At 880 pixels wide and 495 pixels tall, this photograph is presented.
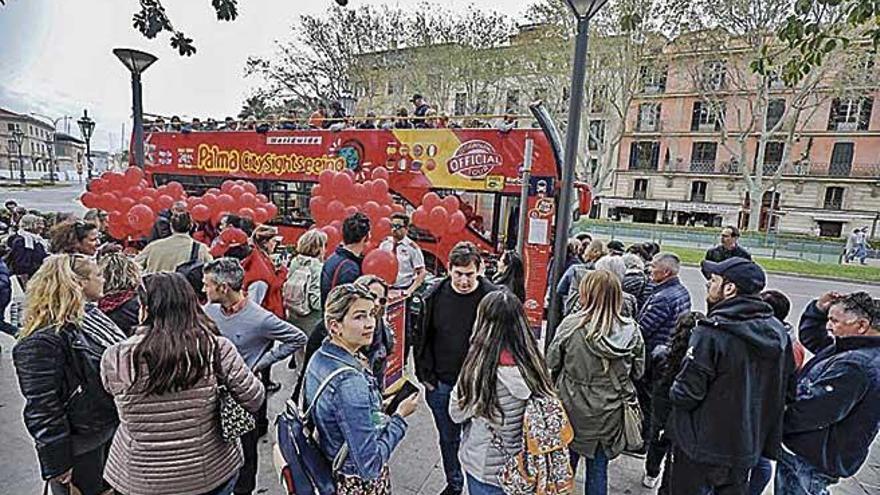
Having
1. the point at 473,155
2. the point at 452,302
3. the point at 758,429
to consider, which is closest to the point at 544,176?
the point at 473,155

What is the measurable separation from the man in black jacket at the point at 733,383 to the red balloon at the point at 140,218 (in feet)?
25.3

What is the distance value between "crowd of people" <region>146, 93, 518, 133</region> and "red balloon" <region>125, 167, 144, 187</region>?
2730mm

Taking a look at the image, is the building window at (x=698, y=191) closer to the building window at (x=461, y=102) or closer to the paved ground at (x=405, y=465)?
the building window at (x=461, y=102)

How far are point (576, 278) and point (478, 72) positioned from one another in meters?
21.7

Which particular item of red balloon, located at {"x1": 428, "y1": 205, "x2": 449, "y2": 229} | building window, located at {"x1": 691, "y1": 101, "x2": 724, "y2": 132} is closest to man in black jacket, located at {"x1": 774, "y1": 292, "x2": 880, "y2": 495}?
red balloon, located at {"x1": 428, "y1": 205, "x2": 449, "y2": 229}

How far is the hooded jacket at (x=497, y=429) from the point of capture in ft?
7.38

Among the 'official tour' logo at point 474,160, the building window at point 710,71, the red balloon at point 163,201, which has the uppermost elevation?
the building window at point 710,71

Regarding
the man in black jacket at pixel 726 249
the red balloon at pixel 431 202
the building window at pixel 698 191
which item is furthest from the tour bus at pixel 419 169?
the building window at pixel 698 191

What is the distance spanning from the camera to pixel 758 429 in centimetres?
263

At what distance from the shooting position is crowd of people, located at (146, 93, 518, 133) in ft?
30.0

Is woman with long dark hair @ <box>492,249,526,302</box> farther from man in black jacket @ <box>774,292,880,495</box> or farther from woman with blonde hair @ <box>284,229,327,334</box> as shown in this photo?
man in black jacket @ <box>774,292,880,495</box>

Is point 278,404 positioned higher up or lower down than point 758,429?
lower down

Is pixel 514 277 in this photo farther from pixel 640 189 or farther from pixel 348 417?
pixel 640 189

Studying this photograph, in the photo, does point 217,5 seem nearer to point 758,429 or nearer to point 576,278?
point 576,278
